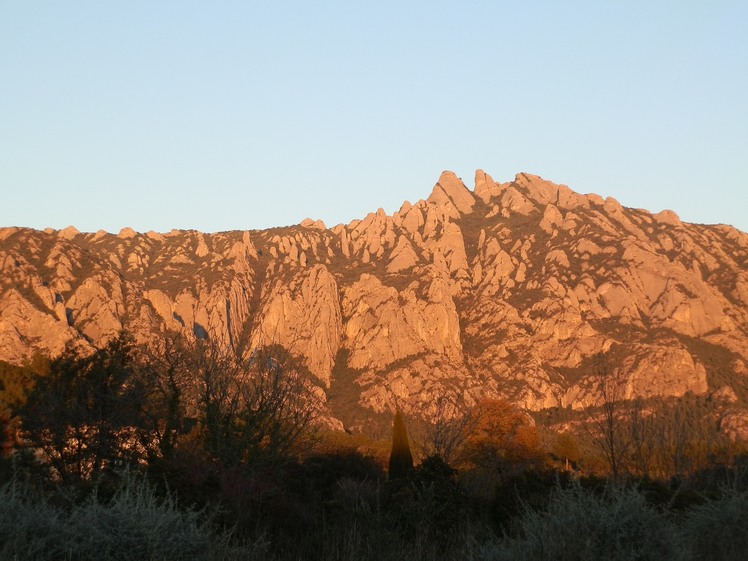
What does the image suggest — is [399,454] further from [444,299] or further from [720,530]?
[444,299]

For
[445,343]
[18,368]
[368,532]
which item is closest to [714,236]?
[445,343]

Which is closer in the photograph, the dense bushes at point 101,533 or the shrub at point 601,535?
the dense bushes at point 101,533

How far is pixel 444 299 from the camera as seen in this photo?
99.2 metres

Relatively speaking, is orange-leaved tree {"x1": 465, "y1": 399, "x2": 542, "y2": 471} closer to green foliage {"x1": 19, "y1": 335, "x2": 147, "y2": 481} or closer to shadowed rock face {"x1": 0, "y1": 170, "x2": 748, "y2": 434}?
green foliage {"x1": 19, "y1": 335, "x2": 147, "y2": 481}

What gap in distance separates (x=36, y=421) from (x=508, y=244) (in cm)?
9797

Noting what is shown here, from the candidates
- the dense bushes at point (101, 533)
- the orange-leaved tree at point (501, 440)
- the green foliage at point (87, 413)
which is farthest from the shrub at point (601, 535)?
the orange-leaved tree at point (501, 440)

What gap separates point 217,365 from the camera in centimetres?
2583

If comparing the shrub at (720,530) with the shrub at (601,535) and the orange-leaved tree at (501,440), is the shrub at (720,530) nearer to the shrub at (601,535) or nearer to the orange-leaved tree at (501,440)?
the shrub at (601,535)

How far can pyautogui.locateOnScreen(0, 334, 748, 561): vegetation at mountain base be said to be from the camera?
818cm

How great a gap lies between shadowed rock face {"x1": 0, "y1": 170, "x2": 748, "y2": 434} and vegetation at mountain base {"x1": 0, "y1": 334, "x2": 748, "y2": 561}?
4139cm

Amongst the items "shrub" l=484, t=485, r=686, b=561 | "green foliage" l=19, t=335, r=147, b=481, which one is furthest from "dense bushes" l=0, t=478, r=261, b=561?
"green foliage" l=19, t=335, r=147, b=481

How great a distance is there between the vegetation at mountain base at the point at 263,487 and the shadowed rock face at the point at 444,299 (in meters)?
41.4

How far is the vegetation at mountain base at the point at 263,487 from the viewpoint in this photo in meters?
8.18

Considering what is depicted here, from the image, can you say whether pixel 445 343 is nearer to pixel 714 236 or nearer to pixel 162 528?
pixel 714 236
